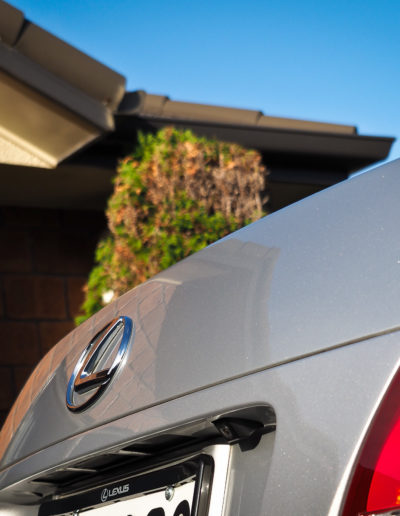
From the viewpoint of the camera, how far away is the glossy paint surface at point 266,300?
31.9 inches

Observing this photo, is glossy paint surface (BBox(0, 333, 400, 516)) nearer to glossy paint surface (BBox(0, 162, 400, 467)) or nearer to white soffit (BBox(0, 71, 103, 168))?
glossy paint surface (BBox(0, 162, 400, 467))

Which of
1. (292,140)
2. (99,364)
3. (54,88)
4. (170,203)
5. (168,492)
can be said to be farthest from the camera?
(292,140)

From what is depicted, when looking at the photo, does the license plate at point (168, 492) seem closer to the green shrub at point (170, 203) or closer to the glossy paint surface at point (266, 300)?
the glossy paint surface at point (266, 300)

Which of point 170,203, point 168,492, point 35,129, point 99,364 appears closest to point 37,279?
point 35,129

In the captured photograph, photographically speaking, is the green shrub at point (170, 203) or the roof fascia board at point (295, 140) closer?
the green shrub at point (170, 203)

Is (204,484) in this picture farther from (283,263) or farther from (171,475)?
(283,263)

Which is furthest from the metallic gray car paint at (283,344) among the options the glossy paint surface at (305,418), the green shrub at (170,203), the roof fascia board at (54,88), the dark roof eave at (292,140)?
the dark roof eave at (292,140)

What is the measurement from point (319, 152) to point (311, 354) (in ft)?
16.4

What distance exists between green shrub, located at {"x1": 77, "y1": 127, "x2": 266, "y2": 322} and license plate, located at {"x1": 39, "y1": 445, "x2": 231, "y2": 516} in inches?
130

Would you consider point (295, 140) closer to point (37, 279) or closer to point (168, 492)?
point (37, 279)

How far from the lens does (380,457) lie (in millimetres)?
722

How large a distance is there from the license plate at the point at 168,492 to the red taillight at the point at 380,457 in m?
0.27

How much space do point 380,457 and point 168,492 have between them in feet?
1.53

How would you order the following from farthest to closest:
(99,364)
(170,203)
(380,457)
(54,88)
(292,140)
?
(292,140), (170,203), (54,88), (99,364), (380,457)
